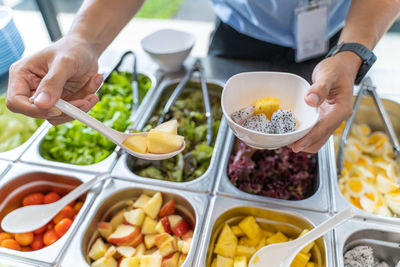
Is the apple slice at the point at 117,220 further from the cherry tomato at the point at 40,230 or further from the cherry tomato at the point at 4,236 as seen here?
the cherry tomato at the point at 4,236

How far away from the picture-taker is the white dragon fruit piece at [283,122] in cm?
86

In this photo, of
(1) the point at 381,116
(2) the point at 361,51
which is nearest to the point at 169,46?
(2) the point at 361,51

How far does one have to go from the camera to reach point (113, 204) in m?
1.23

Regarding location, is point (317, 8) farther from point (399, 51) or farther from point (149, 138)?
point (399, 51)

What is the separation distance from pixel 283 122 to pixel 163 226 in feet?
1.97

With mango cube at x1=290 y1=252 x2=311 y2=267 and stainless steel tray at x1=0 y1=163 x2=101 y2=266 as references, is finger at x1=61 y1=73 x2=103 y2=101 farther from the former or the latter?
mango cube at x1=290 y1=252 x2=311 y2=267

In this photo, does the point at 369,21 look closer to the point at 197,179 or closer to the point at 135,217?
the point at 197,179

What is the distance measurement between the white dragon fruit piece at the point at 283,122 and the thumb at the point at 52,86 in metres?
0.64

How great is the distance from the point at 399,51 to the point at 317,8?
2315 mm

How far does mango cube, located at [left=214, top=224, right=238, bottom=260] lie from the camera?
1.06 metres

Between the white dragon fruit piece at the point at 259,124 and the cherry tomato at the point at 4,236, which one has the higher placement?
the white dragon fruit piece at the point at 259,124

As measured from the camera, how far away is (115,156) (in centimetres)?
131

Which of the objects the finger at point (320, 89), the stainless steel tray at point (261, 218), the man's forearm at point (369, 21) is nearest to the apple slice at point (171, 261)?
the stainless steel tray at point (261, 218)

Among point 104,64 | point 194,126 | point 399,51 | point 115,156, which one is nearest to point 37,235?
point 115,156
